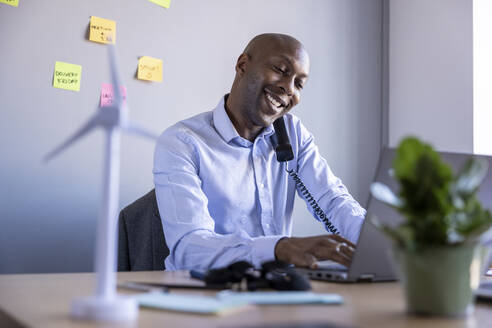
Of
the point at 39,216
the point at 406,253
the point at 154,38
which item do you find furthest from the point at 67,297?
the point at 154,38

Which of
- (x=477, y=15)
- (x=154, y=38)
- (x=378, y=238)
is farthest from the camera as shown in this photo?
(x=477, y=15)

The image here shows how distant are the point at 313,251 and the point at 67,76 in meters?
1.19

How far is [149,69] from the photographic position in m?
2.07

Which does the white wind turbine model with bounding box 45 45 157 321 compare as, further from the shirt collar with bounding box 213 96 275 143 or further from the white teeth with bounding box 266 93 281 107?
the white teeth with bounding box 266 93 281 107

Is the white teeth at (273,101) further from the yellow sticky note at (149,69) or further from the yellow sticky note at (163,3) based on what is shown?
the yellow sticky note at (163,3)

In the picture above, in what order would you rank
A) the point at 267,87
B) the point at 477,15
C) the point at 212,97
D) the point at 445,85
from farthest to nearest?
the point at 445,85
the point at 477,15
the point at 212,97
the point at 267,87

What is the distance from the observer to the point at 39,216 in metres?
1.83

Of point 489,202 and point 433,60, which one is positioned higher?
point 433,60

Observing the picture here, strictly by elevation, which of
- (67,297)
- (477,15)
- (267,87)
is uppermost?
(477,15)

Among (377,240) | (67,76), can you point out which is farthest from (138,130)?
(67,76)

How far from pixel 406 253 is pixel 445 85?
2.12m

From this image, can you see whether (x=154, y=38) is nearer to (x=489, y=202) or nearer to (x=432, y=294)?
(x=489, y=202)

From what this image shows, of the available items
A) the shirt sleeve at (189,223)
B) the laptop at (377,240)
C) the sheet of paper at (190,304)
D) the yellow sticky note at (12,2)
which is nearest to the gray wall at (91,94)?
the yellow sticky note at (12,2)

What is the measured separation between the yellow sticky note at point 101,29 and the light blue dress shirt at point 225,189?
1.72ft
